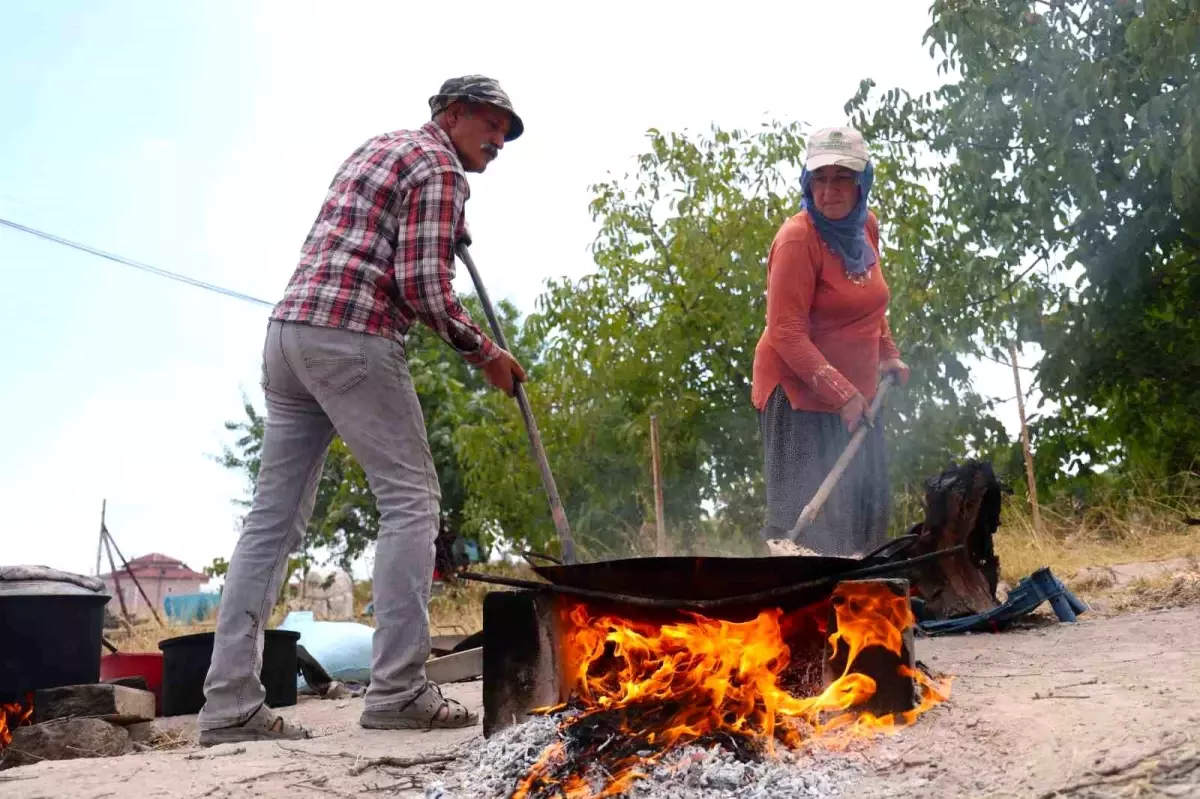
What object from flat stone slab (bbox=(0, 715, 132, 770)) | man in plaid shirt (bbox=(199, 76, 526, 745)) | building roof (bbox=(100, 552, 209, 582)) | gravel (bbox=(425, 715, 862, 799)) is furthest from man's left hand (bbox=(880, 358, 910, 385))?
building roof (bbox=(100, 552, 209, 582))

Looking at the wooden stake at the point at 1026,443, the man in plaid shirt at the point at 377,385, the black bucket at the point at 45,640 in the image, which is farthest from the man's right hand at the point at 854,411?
the wooden stake at the point at 1026,443

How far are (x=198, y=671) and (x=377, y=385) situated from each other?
110 inches

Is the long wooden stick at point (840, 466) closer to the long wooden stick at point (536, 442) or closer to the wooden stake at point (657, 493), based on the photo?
the long wooden stick at point (536, 442)

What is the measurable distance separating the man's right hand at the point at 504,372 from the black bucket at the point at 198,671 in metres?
2.37

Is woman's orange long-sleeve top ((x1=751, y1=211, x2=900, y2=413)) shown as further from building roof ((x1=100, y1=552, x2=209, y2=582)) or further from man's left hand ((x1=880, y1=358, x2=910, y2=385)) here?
building roof ((x1=100, y1=552, x2=209, y2=582))

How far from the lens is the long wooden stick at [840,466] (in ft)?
12.5

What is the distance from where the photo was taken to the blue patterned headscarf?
14.0 feet

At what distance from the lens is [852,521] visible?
174 inches

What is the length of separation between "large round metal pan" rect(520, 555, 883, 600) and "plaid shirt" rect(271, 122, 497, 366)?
0.99 metres

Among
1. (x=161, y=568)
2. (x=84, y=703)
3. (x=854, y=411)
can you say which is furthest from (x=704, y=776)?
(x=161, y=568)

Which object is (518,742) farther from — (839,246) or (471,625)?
(471,625)

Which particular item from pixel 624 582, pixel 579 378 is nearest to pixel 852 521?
pixel 624 582

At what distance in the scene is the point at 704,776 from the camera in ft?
7.42

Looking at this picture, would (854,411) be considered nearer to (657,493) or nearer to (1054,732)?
(1054,732)
